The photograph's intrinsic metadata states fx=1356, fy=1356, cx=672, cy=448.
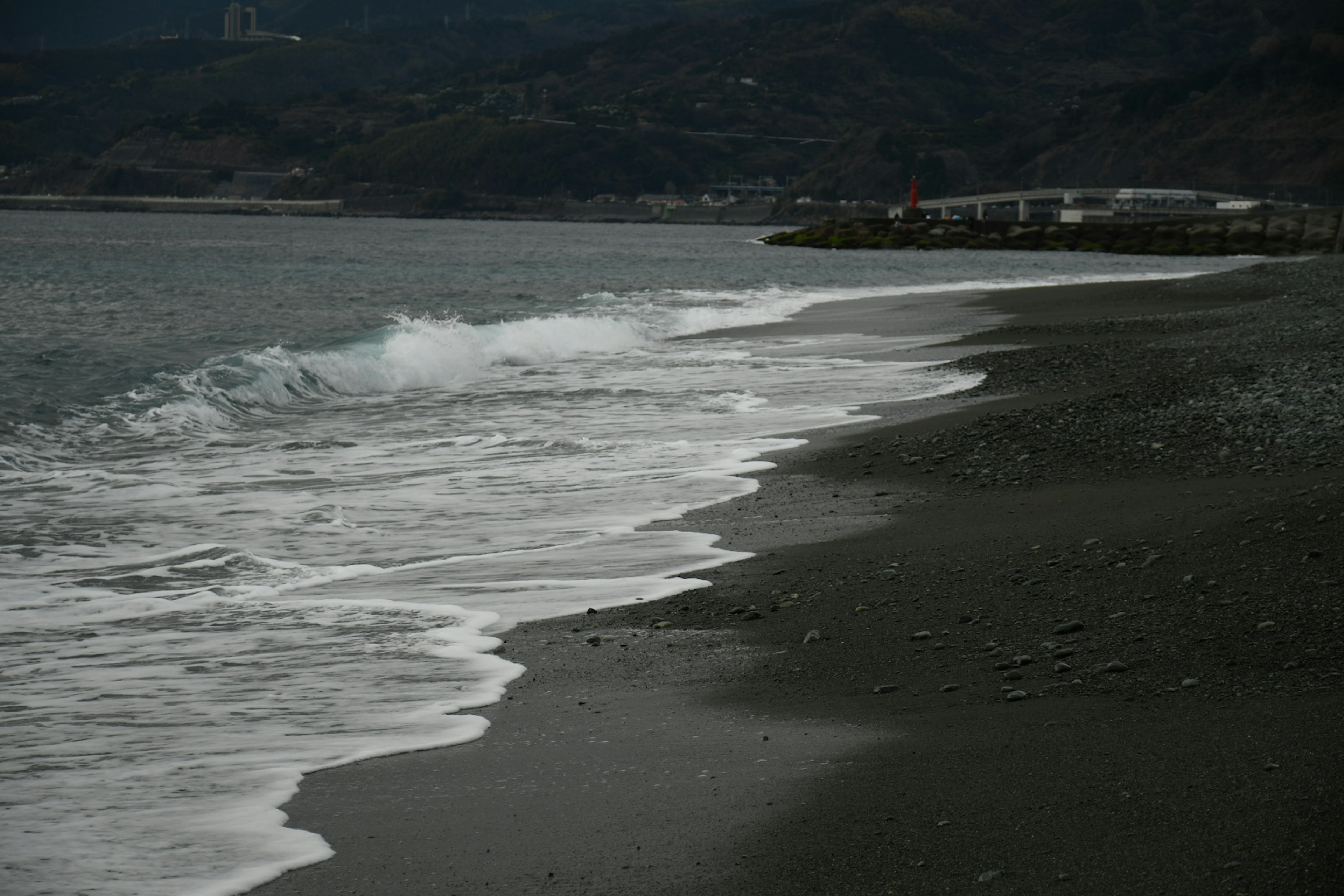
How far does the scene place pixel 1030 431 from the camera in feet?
30.6

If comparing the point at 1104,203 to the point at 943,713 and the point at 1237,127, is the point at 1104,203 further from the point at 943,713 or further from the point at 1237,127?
the point at 943,713

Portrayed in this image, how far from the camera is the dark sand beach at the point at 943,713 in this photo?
326 centimetres

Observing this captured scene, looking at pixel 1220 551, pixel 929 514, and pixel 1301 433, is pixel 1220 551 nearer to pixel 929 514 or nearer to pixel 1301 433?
pixel 929 514

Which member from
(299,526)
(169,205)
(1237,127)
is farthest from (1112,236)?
(169,205)

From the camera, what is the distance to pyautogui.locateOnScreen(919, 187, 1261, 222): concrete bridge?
114 metres

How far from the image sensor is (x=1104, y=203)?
452 ft

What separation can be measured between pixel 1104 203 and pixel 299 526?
140 metres

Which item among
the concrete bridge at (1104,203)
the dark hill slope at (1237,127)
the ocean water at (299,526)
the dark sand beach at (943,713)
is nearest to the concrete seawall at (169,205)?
the concrete bridge at (1104,203)

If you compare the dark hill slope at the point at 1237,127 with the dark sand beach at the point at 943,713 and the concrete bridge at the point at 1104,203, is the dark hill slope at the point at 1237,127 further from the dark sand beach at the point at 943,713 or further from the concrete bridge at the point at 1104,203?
the dark sand beach at the point at 943,713

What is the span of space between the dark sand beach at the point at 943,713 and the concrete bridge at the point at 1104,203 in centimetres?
10410

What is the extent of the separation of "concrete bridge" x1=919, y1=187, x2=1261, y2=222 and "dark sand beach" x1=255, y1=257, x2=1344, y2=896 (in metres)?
104

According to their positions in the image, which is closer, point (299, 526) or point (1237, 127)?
point (299, 526)

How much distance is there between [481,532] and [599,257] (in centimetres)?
5646

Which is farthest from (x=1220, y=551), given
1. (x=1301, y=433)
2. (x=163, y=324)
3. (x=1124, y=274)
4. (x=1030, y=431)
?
(x=1124, y=274)
